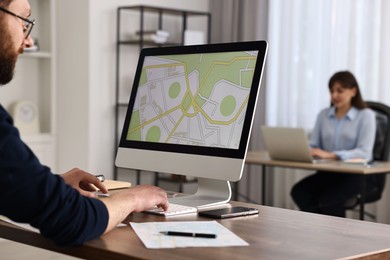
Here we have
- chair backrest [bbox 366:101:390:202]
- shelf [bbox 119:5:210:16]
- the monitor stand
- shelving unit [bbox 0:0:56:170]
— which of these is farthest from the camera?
shelf [bbox 119:5:210:16]

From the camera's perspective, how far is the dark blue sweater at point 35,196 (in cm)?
146

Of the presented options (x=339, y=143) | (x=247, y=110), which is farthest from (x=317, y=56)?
(x=247, y=110)

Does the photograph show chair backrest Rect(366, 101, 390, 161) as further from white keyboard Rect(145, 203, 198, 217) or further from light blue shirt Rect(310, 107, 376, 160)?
white keyboard Rect(145, 203, 198, 217)

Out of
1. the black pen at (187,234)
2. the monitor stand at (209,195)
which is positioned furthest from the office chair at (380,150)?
the black pen at (187,234)

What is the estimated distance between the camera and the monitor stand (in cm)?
219

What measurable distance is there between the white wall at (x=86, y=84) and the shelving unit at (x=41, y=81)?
120 mm

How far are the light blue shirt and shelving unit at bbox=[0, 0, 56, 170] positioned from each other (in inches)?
81.1

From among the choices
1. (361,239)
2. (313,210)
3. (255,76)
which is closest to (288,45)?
(313,210)

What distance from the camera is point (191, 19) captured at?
650 centimetres

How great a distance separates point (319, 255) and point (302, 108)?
447cm

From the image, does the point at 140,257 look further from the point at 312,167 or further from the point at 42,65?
the point at 42,65

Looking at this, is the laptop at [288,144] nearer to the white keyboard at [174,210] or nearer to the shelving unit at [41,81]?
the shelving unit at [41,81]

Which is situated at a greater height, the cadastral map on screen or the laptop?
the cadastral map on screen

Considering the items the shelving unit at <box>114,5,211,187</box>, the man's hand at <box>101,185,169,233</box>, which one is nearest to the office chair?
the shelving unit at <box>114,5,211,187</box>
